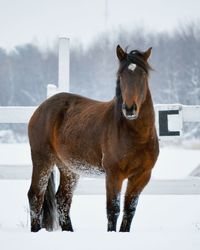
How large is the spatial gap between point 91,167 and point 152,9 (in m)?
27.4

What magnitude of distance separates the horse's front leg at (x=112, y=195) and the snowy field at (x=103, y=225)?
0.21m

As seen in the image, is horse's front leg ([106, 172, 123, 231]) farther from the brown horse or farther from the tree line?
the tree line

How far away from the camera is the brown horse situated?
3609mm

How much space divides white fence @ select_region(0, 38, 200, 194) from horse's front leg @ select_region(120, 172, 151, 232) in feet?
5.31

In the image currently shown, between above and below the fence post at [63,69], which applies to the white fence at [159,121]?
below

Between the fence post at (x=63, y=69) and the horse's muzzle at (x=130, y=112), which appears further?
the fence post at (x=63, y=69)

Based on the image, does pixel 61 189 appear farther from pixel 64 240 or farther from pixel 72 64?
pixel 72 64

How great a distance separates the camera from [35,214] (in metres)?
4.58

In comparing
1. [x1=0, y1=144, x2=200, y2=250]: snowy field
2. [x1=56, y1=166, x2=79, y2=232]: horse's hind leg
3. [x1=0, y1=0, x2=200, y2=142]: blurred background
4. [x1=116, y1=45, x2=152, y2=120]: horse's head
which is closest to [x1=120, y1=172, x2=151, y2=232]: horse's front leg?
[x1=0, y1=144, x2=200, y2=250]: snowy field

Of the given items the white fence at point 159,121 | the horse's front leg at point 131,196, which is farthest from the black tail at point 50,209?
the horse's front leg at point 131,196

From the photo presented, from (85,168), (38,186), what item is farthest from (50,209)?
(85,168)

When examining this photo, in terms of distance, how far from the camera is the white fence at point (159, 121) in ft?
17.7

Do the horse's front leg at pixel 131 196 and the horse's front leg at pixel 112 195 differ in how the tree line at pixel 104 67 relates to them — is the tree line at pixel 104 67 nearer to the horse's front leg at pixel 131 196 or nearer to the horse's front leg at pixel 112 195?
the horse's front leg at pixel 131 196

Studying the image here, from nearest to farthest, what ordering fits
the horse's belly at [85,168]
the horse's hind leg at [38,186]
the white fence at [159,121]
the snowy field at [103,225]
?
the snowy field at [103,225], the horse's belly at [85,168], the horse's hind leg at [38,186], the white fence at [159,121]
